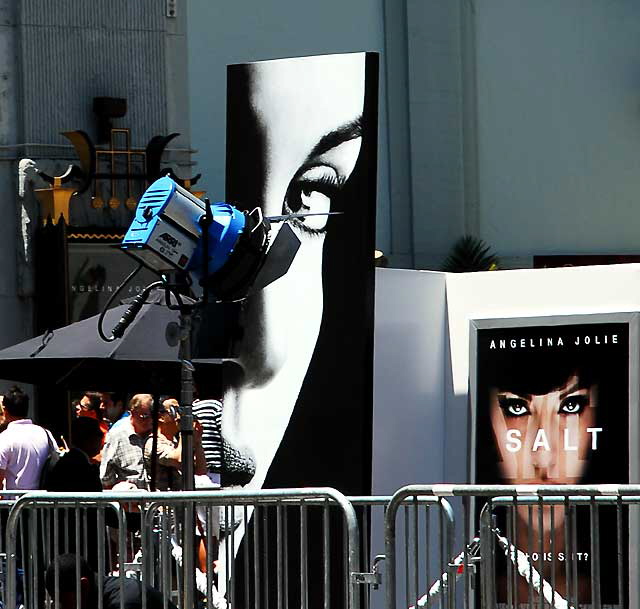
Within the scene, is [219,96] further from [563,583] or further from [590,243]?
[563,583]

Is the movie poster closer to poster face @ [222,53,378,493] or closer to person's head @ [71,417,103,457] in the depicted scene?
poster face @ [222,53,378,493]

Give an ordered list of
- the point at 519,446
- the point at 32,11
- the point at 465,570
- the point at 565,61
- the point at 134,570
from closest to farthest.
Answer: the point at 465,570 → the point at 134,570 → the point at 519,446 → the point at 32,11 → the point at 565,61

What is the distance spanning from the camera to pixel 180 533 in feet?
27.1

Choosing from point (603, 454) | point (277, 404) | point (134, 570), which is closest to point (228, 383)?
point (277, 404)

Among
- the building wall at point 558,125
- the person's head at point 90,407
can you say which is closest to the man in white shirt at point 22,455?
the person's head at point 90,407

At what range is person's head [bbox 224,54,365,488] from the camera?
953cm

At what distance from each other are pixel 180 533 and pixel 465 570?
4.48 ft

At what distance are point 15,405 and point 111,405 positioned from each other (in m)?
3.55

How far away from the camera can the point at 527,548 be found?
8406 millimetres

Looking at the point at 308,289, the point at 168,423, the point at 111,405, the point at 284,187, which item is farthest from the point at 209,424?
the point at 111,405

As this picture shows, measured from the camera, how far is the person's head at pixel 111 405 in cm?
1425

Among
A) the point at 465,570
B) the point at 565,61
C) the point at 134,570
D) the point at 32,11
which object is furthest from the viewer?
the point at 565,61

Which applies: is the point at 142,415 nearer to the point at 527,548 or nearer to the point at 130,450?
the point at 130,450

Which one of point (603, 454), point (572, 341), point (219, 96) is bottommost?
point (603, 454)
